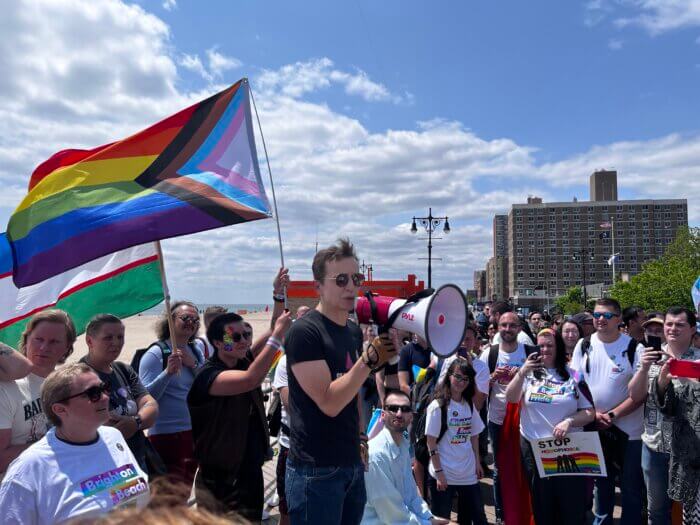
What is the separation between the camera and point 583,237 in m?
126

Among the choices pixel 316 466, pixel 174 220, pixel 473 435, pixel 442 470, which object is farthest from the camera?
pixel 473 435

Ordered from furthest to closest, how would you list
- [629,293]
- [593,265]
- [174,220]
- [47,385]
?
[593,265] < [629,293] < [174,220] < [47,385]

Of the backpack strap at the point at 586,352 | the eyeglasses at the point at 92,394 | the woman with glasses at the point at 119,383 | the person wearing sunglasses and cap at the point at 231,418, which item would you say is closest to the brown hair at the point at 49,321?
the woman with glasses at the point at 119,383

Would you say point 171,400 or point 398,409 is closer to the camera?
point 398,409

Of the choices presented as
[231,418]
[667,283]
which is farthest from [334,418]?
[667,283]

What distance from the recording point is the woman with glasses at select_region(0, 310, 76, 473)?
296 centimetres

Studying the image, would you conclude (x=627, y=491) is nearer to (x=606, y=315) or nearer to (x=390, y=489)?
(x=606, y=315)

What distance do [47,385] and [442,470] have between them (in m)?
3.32

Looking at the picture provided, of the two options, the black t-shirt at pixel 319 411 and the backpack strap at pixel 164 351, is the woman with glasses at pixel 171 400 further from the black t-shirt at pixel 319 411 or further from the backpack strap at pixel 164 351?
the black t-shirt at pixel 319 411

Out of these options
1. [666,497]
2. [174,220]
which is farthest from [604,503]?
[174,220]

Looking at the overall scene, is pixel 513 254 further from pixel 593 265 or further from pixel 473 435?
pixel 473 435

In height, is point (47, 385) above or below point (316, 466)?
above

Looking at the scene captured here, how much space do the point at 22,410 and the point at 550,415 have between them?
393 cm

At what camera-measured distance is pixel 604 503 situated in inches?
190
